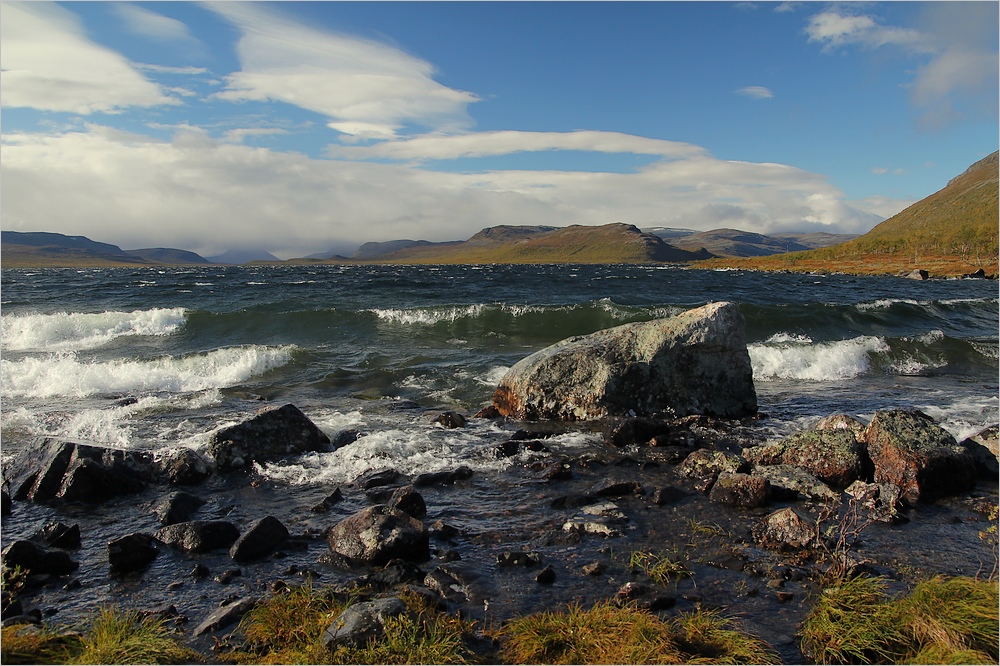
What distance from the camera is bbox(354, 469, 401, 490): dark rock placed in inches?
433

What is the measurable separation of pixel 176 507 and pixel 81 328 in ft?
115

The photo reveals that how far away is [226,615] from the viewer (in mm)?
6543

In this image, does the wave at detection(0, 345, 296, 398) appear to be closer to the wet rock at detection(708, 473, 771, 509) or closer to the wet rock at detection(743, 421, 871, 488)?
the wet rock at detection(708, 473, 771, 509)

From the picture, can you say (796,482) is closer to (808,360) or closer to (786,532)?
(786,532)

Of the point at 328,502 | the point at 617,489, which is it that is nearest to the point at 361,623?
the point at 328,502

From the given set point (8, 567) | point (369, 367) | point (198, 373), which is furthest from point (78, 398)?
point (8, 567)

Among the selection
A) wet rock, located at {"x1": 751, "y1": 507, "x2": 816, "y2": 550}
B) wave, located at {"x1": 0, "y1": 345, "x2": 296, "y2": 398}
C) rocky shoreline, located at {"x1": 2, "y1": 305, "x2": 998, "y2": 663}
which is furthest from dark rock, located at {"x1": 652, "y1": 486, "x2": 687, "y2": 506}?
wave, located at {"x1": 0, "y1": 345, "x2": 296, "y2": 398}

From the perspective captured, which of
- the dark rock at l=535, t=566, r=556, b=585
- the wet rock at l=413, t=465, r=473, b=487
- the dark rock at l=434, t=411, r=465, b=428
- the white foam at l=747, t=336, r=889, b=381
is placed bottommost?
the dark rock at l=535, t=566, r=556, b=585

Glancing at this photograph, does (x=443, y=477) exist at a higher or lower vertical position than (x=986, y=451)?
lower

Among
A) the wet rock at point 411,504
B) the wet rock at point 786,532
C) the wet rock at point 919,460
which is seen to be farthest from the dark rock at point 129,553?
the wet rock at point 919,460

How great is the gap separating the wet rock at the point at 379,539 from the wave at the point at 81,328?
93.9 feet

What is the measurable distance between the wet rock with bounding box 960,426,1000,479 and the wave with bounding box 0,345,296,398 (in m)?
21.8

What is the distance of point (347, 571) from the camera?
778cm

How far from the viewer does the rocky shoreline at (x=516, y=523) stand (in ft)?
23.4
